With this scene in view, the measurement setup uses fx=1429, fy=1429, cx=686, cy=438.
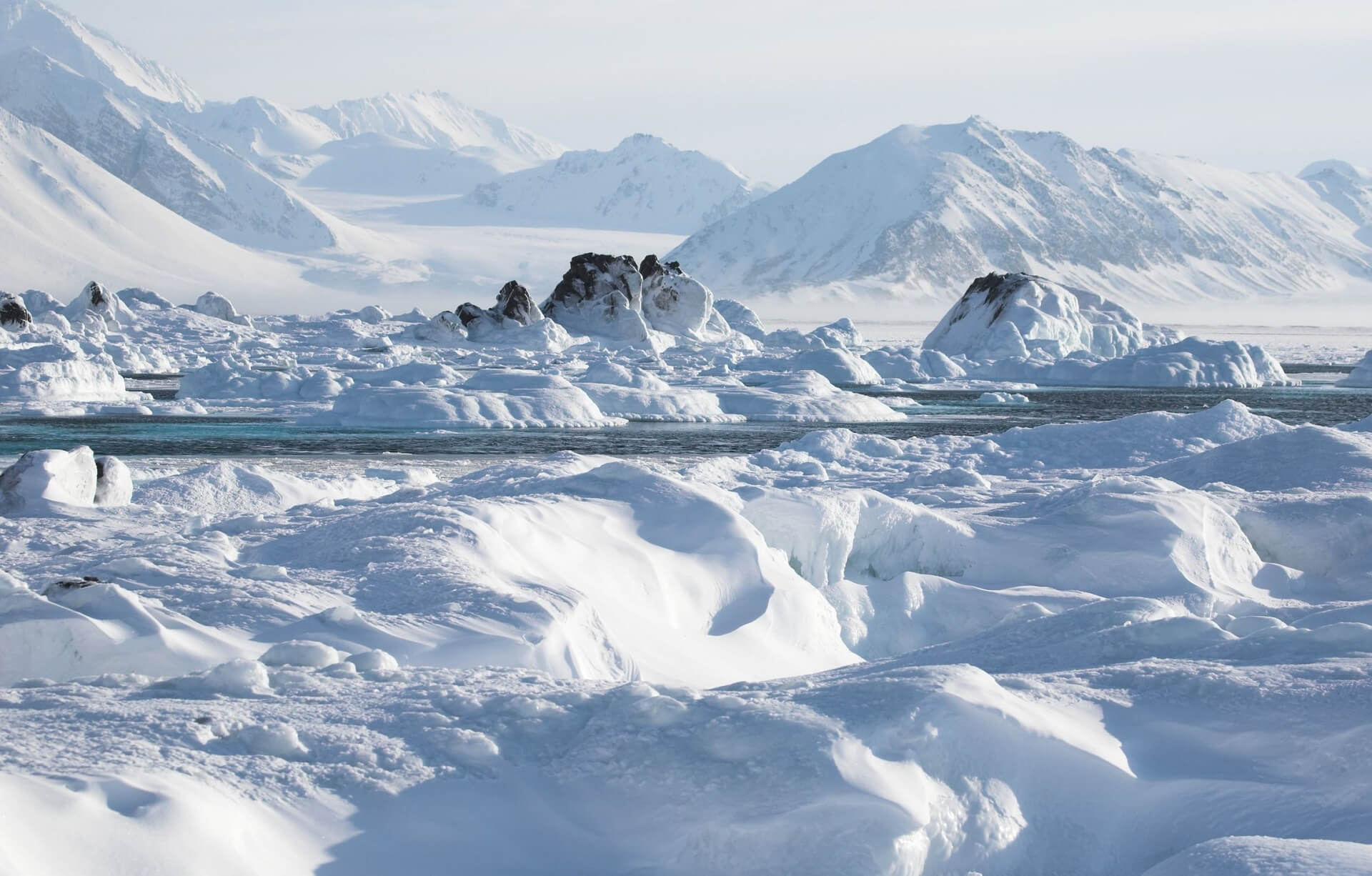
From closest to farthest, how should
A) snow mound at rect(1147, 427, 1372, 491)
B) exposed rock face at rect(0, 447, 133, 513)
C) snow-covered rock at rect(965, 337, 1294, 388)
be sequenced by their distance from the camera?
exposed rock face at rect(0, 447, 133, 513)
snow mound at rect(1147, 427, 1372, 491)
snow-covered rock at rect(965, 337, 1294, 388)

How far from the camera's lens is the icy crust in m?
5.28

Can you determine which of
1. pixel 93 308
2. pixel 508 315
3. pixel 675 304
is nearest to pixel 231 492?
pixel 508 315

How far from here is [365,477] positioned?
19.1 metres

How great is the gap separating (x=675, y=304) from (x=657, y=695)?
64.3 m

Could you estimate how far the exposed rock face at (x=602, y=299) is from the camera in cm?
6612

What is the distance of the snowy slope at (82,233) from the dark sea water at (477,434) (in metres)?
84.0

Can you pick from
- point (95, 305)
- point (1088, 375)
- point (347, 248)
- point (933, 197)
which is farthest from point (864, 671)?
point (347, 248)

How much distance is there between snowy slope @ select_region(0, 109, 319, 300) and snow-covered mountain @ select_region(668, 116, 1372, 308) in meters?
74.0

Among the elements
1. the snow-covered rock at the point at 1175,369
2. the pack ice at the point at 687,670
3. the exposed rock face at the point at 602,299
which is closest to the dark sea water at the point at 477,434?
the pack ice at the point at 687,670

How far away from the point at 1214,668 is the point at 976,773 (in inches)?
65.8

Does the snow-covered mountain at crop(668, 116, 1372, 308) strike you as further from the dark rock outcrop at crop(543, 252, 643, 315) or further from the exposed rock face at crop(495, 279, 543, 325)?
the exposed rock face at crop(495, 279, 543, 325)

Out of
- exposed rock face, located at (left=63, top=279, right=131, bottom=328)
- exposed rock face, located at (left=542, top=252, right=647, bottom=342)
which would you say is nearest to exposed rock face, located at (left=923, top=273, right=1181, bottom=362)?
exposed rock face, located at (left=542, top=252, right=647, bottom=342)

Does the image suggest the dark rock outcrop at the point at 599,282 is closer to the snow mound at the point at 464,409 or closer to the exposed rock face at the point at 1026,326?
the exposed rock face at the point at 1026,326

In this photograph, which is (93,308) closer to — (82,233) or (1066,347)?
(1066,347)
